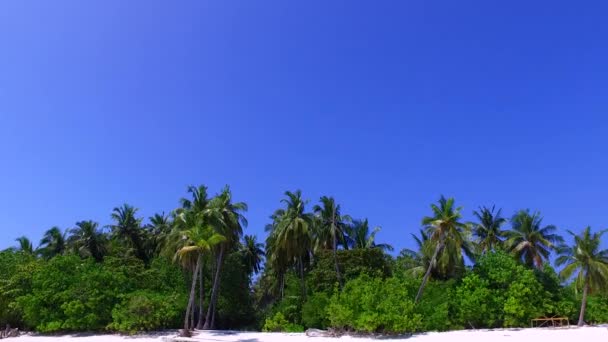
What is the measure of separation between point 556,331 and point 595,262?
802 cm

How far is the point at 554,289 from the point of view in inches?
1443

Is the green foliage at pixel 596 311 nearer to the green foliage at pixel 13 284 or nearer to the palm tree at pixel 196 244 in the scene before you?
the palm tree at pixel 196 244

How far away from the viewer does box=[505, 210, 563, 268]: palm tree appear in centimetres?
4503

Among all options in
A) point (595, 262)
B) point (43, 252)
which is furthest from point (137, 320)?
point (595, 262)

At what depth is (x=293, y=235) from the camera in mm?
42594

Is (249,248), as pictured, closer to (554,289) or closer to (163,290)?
(163,290)

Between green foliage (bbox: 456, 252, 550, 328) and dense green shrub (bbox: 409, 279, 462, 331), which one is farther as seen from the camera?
green foliage (bbox: 456, 252, 550, 328)

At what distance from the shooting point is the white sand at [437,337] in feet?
95.3

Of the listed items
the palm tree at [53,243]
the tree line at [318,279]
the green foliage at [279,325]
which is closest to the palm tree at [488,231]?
the tree line at [318,279]

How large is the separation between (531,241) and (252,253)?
27.8 meters

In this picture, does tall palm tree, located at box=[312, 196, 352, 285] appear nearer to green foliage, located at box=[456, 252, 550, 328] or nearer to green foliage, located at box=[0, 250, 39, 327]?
green foliage, located at box=[456, 252, 550, 328]

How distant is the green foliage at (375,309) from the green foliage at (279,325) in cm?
515

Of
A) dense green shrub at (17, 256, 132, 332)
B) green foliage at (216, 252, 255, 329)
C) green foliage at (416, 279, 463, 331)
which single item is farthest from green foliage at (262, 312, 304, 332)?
dense green shrub at (17, 256, 132, 332)

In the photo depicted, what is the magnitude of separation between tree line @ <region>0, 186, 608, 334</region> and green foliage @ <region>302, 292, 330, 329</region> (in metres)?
0.10
